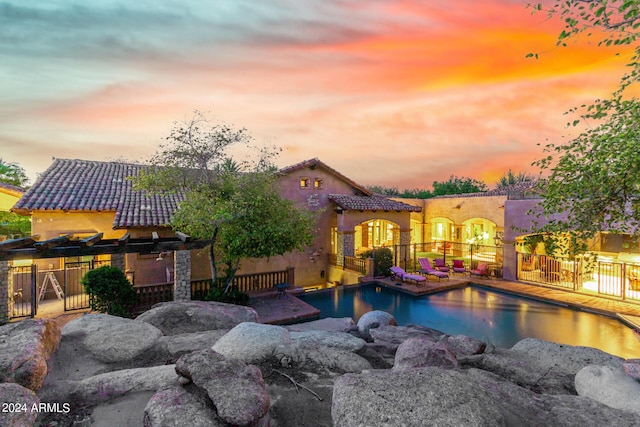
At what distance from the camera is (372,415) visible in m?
2.83

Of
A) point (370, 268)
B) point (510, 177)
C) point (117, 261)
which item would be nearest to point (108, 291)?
point (117, 261)

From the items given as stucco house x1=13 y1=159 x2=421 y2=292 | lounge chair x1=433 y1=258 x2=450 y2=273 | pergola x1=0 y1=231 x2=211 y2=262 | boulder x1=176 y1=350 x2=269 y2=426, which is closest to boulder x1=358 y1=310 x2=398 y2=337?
boulder x1=176 y1=350 x2=269 y2=426

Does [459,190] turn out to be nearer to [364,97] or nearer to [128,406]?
[364,97]

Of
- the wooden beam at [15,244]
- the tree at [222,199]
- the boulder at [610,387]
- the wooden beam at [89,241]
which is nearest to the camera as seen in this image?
the boulder at [610,387]

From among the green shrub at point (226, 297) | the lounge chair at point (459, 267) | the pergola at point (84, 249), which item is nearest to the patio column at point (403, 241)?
the lounge chair at point (459, 267)

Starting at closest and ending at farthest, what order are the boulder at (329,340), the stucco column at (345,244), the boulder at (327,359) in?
1. the boulder at (327,359)
2. the boulder at (329,340)
3. the stucco column at (345,244)

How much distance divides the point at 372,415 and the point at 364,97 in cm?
1306

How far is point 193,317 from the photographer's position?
812 cm

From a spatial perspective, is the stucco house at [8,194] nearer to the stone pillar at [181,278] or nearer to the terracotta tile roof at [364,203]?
the stone pillar at [181,278]

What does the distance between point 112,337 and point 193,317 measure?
7.31ft

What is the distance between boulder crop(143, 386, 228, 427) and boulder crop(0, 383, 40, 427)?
1210mm

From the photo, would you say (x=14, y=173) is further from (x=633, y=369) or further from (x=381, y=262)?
(x=633, y=369)

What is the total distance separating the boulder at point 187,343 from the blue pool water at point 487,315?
267 inches

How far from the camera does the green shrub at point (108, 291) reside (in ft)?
33.2
